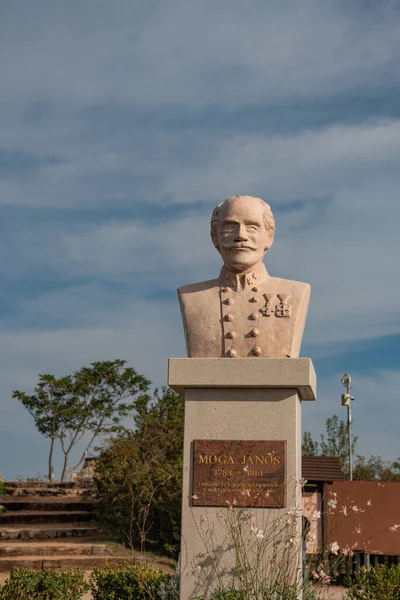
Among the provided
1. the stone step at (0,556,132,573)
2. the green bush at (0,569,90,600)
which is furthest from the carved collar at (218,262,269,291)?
the stone step at (0,556,132,573)

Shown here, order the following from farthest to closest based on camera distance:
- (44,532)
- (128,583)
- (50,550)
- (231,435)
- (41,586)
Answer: (44,532) < (50,550) < (41,586) < (128,583) < (231,435)

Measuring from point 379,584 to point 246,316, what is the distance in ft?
9.53

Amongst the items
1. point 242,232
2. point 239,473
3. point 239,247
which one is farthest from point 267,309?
point 239,473

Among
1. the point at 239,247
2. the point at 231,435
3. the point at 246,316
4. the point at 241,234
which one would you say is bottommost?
the point at 231,435

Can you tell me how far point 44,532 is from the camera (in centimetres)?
1270

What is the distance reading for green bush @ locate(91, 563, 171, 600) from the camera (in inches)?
260

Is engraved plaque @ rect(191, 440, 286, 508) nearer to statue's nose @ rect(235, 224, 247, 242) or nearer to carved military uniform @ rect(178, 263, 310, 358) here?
carved military uniform @ rect(178, 263, 310, 358)

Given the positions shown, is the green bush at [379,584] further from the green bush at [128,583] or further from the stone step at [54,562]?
the stone step at [54,562]

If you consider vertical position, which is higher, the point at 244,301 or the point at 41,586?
the point at 244,301

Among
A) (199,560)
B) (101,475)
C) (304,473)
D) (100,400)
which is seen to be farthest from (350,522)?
(100,400)

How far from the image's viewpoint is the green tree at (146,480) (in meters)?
12.6

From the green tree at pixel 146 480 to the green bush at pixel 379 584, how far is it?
518 centimetres

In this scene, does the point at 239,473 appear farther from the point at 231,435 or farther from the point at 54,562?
the point at 54,562

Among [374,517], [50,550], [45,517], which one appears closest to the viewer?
[374,517]
